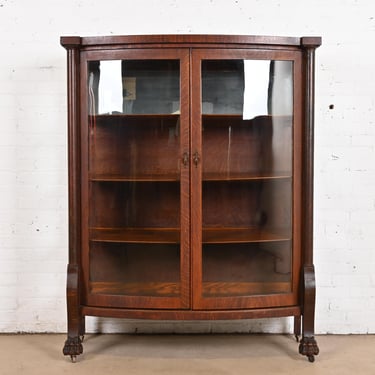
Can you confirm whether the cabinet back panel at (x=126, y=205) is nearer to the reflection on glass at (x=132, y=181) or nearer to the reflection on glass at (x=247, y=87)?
the reflection on glass at (x=132, y=181)

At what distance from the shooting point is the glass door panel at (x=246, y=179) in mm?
2996

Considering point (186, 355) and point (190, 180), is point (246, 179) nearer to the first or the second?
point (190, 180)

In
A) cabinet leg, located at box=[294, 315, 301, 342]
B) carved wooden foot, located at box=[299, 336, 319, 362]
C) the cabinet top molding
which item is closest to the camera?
the cabinet top molding

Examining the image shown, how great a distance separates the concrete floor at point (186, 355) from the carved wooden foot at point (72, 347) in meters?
0.04

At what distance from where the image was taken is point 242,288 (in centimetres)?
302

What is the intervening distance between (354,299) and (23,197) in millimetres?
1845

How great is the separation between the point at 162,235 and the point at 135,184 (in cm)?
27

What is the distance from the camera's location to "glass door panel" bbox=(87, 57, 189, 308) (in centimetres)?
299

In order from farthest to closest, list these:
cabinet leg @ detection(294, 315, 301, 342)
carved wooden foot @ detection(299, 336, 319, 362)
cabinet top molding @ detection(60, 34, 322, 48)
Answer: cabinet leg @ detection(294, 315, 301, 342) → carved wooden foot @ detection(299, 336, 319, 362) → cabinet top molding @ detection(60, 34, 322, 48)

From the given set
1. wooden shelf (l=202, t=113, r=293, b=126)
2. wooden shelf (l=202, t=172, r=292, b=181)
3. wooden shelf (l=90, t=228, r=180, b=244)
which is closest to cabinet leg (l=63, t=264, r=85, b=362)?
wooden shelf (l=90, t=228, r=180, b=244)

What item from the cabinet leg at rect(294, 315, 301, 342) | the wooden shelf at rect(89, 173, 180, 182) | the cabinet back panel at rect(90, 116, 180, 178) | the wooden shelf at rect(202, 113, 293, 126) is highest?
the wooden shelf at rect(202, 113, 293, 126)

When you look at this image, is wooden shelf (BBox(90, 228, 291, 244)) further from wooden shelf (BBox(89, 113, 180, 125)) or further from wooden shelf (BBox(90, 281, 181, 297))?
wooden shelf (BBox(89, 113, 180, 125))

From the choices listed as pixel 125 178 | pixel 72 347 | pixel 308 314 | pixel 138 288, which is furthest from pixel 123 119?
pixel 308 314

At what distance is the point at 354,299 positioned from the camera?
3.54 metres
